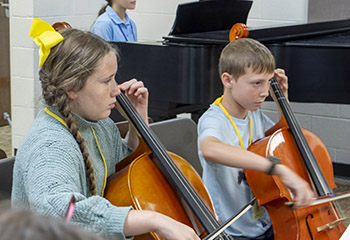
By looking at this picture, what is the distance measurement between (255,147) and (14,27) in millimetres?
2452

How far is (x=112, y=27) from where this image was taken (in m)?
3.25

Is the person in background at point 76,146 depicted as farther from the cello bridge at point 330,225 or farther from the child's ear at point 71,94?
the cello bridge at point 330,225

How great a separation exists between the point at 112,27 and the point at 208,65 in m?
0.76

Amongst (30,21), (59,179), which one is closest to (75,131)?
(59,179)

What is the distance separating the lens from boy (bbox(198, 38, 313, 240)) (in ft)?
5.11

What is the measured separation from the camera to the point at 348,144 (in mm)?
3969

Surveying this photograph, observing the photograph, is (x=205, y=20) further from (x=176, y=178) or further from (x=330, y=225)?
(x=176, y=178)

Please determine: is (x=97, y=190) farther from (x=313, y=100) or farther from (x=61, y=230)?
(x=313, y=100)

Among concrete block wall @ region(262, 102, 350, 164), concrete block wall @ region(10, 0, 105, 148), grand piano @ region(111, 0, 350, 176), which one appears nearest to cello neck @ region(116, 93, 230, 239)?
grand piano @ region(111, 0, 350, 176)

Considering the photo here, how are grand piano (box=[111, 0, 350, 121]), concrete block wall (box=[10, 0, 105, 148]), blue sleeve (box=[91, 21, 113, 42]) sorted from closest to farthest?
1. grand piano (box=[111, 0, 350, 121])
2. blue sleeve (box=[91, 21, 113, 42])
3. concrete block wall (box=[10, 0, 105, 148])

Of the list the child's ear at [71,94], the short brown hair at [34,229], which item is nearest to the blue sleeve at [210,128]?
the child's ear at [71,94]

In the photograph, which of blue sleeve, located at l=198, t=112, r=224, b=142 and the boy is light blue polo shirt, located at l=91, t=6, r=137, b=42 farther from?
blue sleeve, located at l=198, t=112, r=224, b=142

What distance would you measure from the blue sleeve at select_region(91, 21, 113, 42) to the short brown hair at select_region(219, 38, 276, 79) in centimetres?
148

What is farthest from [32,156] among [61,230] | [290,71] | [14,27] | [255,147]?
[14,27]
